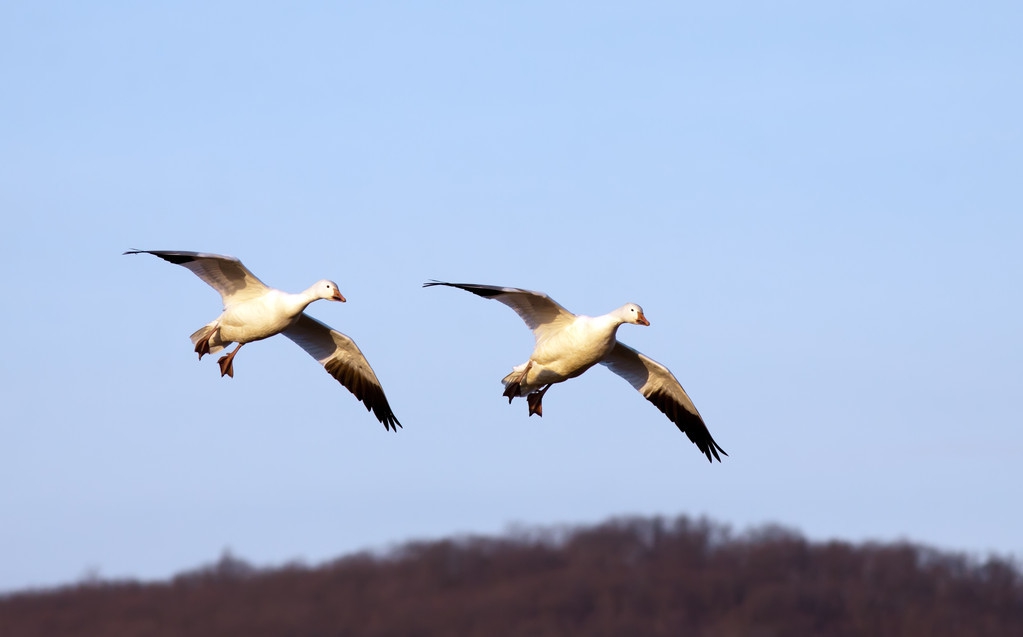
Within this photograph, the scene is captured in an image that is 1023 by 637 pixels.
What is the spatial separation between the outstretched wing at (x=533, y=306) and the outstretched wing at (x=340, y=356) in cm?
265

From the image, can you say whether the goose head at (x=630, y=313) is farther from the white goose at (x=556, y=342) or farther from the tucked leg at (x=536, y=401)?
the tucked leg at (x=536, y=401)

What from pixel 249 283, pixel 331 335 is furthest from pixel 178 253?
pixel 331 335

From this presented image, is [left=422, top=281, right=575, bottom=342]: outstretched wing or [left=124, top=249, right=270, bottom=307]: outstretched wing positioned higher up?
[left=124, top=249, right=270, bottom=307]: outstretched wing

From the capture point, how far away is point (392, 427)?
888 inches

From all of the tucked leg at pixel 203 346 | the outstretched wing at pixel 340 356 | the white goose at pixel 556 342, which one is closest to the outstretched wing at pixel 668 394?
the white goose at pixel 556 342

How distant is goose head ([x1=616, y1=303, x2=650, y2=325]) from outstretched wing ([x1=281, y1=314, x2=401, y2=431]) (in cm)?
392

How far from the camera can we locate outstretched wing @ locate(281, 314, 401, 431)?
21734mm

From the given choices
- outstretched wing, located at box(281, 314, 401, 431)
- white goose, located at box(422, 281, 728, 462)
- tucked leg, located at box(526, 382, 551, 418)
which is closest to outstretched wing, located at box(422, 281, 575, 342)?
white goose, located at box(422, 281, 728, 462)

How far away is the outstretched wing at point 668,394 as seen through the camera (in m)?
21.8

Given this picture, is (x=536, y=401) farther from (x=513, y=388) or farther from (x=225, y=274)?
(x=225, y=274)

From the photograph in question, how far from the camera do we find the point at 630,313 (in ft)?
64.2

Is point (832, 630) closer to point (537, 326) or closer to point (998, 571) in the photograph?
point (998, 571)

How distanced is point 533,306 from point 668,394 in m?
2.84

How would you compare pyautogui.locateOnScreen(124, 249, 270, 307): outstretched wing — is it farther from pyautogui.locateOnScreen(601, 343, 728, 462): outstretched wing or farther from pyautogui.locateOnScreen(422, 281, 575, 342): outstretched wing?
pyautogui.locateOnScreen(601, 343, 728, 462): outstretched wing
